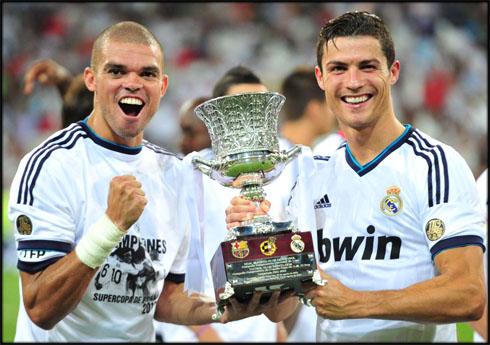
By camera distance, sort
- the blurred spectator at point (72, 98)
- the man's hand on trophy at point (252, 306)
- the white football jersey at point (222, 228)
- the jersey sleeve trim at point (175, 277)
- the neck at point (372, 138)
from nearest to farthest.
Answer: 1. the man's hand on trophy at point (252, 306)
2. the neck at point (372, 138)
3. the white football jersey at point (222, 228)
4. the jersey sleeve trim at point (175, 277)
5. the blurred spectator at point (72, 98)

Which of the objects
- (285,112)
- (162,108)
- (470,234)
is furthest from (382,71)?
(162,108)

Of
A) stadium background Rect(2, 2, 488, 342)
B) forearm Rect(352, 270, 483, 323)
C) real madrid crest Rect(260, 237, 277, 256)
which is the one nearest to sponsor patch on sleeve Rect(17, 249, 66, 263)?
real madrid crest Rect(260, 237, 277, 256)

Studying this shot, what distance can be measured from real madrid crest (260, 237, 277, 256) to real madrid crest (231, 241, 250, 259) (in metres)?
0.06

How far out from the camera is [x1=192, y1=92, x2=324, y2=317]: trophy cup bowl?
261 cm

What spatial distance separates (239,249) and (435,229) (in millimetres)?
860

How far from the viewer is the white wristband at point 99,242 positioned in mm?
2816

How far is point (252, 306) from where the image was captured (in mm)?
2781

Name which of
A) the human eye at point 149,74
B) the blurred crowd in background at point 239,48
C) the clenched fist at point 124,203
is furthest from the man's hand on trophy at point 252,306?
the blurred crowd in background at point 239,48

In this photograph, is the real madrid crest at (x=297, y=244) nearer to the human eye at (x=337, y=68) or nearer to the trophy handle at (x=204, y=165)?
the trophy handle at (x=204, y=165)

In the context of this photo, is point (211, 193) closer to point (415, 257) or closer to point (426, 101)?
point (415, 257)

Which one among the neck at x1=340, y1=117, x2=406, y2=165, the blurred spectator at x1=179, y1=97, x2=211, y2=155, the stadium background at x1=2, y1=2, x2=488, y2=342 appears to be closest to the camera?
the neck at x1=340, y1=117, x2=406, y2=165

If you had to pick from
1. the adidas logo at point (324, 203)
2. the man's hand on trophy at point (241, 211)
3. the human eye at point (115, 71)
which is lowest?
the man's hand on trophy at point (241, 211)

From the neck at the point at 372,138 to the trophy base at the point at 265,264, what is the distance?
2.22 ft

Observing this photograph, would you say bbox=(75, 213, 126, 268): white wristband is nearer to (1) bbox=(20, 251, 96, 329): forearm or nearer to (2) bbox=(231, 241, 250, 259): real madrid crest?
(1) bbox=(20, 251, 96, 329): forearm
